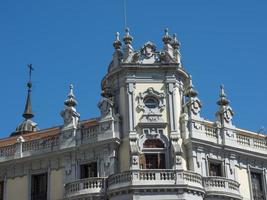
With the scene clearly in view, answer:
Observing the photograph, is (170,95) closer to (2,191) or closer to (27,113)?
(2,191)

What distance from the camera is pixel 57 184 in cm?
4619

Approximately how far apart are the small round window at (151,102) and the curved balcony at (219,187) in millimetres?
5774

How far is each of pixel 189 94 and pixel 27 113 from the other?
25987mm

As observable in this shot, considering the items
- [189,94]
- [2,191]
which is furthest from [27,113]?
[189,94]

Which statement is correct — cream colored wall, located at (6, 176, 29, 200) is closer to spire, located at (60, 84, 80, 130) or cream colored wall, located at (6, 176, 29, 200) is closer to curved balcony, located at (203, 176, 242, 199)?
spire, located at (60, 84, 80, 130)

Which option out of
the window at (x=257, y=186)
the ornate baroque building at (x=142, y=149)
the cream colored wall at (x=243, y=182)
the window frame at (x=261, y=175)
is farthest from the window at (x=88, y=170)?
the window at (x=257, y=186)

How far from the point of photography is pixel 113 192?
42188 mm

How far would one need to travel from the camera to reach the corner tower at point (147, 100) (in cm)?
4359

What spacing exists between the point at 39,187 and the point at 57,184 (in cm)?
160

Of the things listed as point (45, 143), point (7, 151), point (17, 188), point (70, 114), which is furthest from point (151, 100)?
point (7, 151)

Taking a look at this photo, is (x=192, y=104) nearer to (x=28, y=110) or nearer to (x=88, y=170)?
(x=88, y=170)

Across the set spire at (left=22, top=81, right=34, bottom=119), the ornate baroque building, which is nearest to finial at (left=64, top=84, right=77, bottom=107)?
the ornate baroque building

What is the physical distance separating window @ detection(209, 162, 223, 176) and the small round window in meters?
5.36

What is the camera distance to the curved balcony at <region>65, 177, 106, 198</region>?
1697 inches
